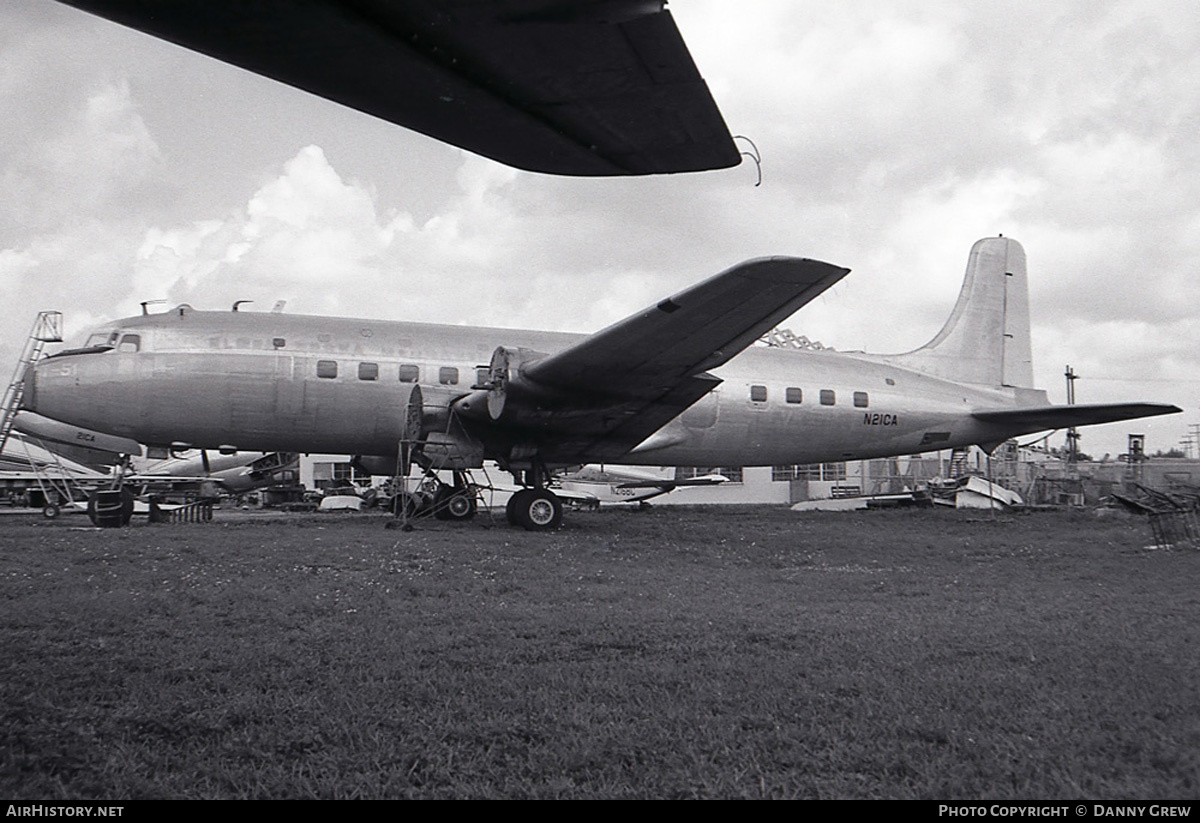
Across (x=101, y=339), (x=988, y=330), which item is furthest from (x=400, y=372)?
(x=988, y=330)

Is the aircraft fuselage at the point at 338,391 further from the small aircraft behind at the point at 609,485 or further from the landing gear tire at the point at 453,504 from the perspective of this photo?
the small aircraft behind at the point at 609,485

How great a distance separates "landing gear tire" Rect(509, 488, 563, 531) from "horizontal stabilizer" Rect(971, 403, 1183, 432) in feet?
32.9

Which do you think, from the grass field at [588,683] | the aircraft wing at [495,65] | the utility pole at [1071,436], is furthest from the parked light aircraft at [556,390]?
the utility pole at [1071,436]

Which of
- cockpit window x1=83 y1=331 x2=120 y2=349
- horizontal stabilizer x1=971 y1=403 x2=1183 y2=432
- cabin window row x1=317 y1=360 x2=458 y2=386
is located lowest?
horizontal stabilizer x1=971 y1=403 x2=1183 y2=432

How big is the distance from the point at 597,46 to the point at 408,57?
56 cm

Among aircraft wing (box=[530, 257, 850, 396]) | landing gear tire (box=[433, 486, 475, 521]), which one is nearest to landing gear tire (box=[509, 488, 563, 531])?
landing gear tire (box=[433, 486, 475, 521])

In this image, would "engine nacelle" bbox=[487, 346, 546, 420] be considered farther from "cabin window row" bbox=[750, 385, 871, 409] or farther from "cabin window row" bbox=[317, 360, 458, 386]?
"cabin window row" bbox=[750, 385, 871, 409]

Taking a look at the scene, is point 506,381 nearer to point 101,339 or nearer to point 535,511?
point 535,511

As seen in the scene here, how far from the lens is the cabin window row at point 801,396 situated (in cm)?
1700

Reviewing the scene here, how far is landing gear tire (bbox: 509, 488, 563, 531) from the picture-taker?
562 inches

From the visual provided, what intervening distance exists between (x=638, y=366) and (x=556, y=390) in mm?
1449

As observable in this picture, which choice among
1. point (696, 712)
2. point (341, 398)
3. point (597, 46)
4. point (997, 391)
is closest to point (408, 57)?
point (597, 46)

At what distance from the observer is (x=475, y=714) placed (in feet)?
11.6
